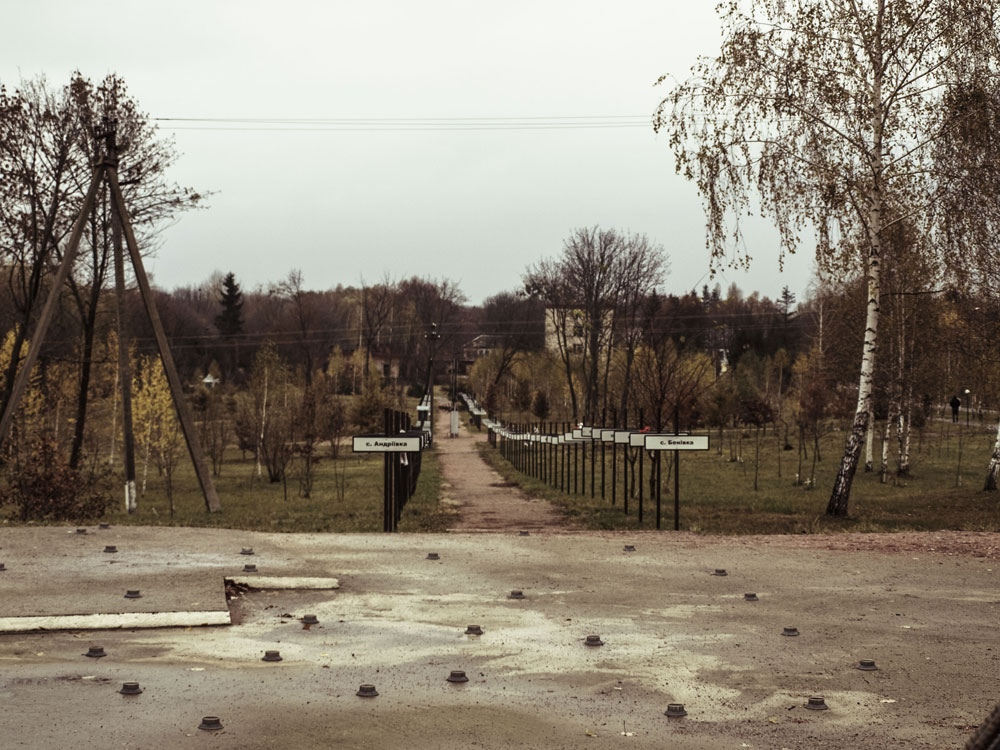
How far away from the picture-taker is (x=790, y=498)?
2566 centimetres

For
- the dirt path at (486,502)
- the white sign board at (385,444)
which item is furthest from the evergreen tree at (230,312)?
the white sign board at (385,444)

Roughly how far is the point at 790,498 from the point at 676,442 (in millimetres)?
11582

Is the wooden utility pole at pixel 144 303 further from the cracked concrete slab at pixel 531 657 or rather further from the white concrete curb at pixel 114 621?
the white concrete curb at pixel 114 621

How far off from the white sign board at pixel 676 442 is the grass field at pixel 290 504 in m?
4.25

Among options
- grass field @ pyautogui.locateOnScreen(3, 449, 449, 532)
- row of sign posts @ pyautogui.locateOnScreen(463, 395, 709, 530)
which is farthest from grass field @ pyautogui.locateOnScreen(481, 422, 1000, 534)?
grass field @ pyautogui.locateOnScreen(3, 449, 449, 532)

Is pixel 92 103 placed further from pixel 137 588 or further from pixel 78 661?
pixel 78 661

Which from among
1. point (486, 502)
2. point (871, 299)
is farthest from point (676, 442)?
point (486, 502)

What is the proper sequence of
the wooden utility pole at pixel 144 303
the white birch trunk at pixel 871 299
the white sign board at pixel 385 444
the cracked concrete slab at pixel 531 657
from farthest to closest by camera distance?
1. the white birch trunk at pixel 871 299
2. the wooden utility pole at pixel 144 303
3. the white sign board at pixel 385 444
4. the cracked concrete slab at pixel 531 657

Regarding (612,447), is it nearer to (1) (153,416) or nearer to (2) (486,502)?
(2) (486,502)

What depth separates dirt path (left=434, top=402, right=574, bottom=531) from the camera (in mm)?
19588

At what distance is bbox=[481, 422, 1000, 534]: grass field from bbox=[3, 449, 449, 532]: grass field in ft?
10.0

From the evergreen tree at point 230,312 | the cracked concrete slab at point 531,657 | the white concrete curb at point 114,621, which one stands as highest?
the evergreen tree at point 230,312

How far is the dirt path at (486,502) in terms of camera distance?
1959 centimetres

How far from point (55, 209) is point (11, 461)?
7709 millimetres
